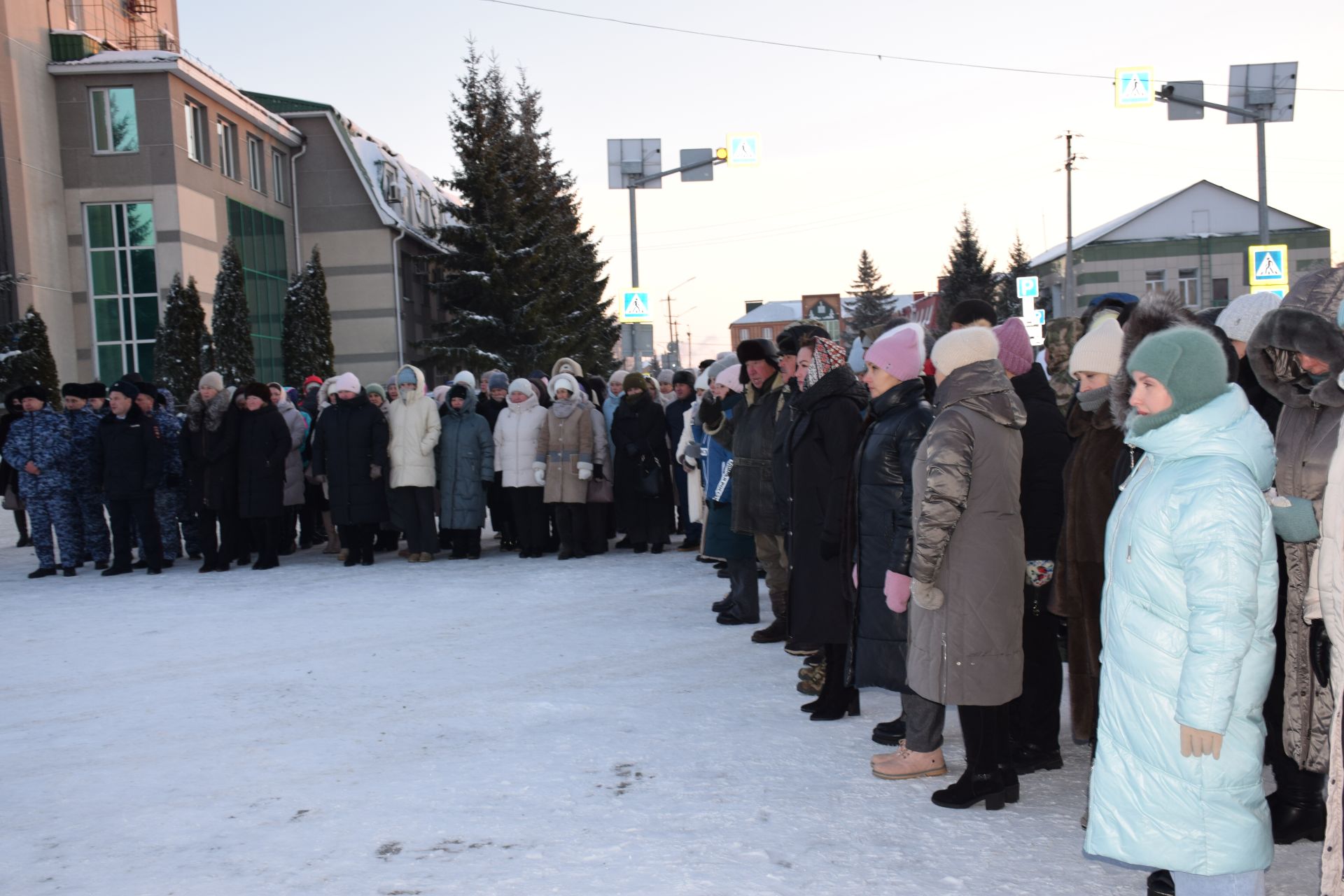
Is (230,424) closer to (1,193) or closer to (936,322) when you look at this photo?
(1,193)

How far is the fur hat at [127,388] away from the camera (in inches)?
486

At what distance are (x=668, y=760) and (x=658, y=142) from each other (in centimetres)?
1665

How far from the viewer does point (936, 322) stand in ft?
192

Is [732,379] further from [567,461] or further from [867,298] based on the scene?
[867,298]

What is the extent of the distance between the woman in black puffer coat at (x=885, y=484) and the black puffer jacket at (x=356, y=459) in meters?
8.14

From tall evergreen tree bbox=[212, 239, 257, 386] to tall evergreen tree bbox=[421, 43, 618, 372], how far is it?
8619 millimetres

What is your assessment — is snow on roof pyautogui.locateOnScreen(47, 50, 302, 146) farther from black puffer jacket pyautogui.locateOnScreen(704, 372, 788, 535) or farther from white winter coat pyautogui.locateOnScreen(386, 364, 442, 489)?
black puffer jacket pyautogui.locateOnScreen(704, 372, 788, 535)

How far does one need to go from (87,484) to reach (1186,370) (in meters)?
12.5

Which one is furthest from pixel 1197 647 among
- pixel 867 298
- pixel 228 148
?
pixel 867 298

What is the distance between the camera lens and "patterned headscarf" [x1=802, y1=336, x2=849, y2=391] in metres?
6.16

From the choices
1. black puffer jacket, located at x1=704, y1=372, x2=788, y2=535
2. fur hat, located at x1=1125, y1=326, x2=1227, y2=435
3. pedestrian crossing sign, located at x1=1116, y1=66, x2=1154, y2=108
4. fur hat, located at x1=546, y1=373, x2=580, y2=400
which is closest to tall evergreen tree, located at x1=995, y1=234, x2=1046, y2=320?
pedestrian crossing sign, located at x1=1116, y1=66, x2=1154, y2=108

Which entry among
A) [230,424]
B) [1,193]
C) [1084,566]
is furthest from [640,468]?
[1,193]

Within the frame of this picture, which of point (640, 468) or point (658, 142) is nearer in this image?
point (640, 468)

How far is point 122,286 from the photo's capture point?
94.0 feet
